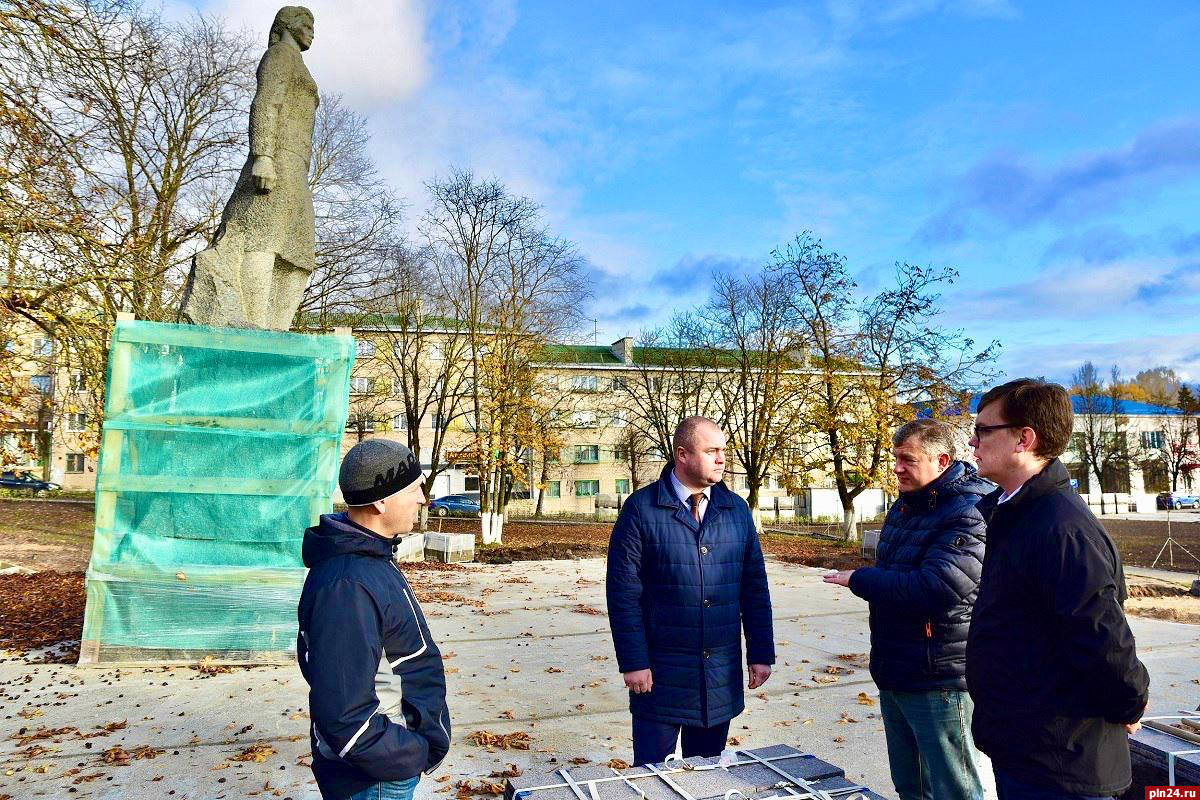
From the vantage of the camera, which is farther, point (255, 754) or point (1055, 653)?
point (255, 754)

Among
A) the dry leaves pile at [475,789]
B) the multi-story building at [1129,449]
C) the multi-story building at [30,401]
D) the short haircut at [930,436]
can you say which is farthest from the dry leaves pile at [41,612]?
the multi-story building at [1129,449]

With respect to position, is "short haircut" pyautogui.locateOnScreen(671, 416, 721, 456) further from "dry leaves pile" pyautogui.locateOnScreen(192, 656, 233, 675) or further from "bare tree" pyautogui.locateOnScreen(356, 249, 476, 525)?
"bare tree" pyautogui.locateOnScreen(356, 249, 476, 525)

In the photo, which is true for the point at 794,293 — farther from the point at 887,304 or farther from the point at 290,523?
the point at 290,523

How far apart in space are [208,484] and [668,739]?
5165 mm

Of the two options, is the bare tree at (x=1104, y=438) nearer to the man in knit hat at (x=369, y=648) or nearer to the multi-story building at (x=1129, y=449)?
the multi-story building at (x=1129, y=449)

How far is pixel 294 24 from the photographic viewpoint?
310 inches

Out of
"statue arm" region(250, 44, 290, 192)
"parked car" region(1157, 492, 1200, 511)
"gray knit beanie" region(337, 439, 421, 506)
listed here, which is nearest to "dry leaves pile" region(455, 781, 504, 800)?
"gray knit beanie" region(337, 439, 421, 506)

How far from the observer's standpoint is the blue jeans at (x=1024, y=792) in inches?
91.6

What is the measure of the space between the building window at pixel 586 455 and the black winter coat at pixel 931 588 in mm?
50337

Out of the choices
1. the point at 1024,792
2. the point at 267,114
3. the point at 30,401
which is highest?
the point at 267,114

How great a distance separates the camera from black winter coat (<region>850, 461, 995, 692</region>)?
10.4 ft

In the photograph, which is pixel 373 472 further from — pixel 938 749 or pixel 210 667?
pixel 210 667

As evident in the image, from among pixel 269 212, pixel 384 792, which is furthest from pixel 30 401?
pixel 384 792

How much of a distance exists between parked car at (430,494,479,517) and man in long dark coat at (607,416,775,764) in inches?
1528
